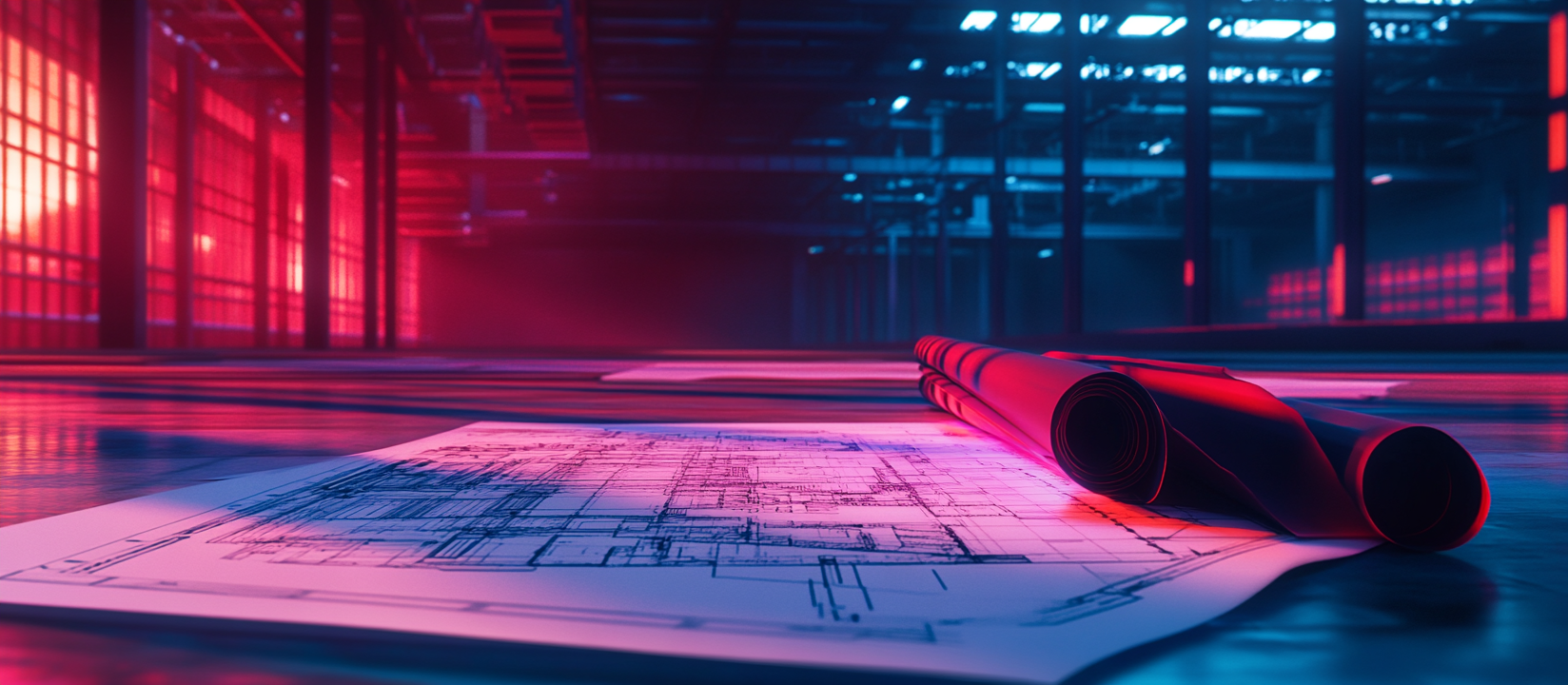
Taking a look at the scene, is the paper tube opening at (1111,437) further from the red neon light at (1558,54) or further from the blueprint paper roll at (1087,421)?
the red neon light at (1558,54)

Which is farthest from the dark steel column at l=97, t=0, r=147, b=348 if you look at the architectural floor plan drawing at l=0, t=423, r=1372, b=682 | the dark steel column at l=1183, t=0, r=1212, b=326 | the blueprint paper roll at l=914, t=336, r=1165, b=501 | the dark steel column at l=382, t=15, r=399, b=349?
the dark steel column at l=1183, t=0, r=1212, b=326

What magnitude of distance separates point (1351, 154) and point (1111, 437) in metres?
8.93

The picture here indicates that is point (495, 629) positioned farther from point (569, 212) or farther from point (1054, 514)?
point (569, 212)

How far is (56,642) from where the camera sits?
59 centimetres

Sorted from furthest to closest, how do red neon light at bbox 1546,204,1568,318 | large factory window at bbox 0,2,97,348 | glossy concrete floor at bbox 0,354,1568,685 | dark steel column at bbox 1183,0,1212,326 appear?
large factory window at bbox 0,2,97,348 < dark steel column at bbox 1183,0,1212,326 < red neon light at bbox 1546,204,1568,318 < glossy concrete floor at bbox 0,354,1568,685

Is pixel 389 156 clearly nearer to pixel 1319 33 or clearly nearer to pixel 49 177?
pixel 49 177

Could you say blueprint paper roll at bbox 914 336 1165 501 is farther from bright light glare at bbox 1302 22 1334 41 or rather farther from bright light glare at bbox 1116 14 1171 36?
bright light glare at bbox 1302 22 1334 41

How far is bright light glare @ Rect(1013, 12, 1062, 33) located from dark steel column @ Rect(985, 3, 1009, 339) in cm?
11

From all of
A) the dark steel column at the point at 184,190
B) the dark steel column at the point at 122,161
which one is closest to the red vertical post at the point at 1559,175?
the dark steel column at the point at 122,161

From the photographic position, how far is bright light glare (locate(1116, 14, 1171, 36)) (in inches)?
413

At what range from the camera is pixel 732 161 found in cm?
1495

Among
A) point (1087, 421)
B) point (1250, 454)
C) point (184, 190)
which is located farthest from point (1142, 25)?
point (184, 190)

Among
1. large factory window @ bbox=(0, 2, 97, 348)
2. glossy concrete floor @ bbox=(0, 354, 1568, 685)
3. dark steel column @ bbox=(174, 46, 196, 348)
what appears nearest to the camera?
glossy concrete floor @ bbox=(0, 354, 1568, 685)

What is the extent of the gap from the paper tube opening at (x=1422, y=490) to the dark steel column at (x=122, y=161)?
380 inches
